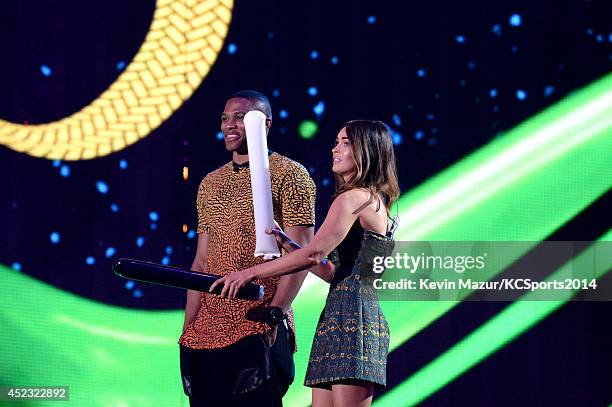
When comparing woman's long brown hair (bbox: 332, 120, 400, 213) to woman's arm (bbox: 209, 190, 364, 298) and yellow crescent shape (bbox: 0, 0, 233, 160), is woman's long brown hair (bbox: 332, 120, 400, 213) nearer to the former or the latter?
woman's arm (bbox: 209, 190, 364, 298)

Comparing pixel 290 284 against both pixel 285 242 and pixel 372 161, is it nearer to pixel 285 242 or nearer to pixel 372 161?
pixel 285 242

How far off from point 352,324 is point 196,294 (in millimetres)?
772

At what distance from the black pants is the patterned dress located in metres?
0.32

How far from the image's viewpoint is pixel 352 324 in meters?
3.06

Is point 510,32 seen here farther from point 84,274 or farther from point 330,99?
point 84,274

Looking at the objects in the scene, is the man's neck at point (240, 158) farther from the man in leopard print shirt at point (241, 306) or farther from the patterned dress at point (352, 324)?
the patterned dress at point (352, 324)

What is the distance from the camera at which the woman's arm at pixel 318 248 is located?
119 inches

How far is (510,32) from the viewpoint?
175 inches

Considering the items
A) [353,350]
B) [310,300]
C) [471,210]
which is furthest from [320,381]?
[471,210]

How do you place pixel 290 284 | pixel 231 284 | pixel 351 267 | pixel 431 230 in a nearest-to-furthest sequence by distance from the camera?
1. pixel 231 284
2. pixel 351 267
3. pixel 290 284
4. pixel 431 230

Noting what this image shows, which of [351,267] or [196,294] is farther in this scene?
[196,294]

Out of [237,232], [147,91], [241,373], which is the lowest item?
[241,373]
